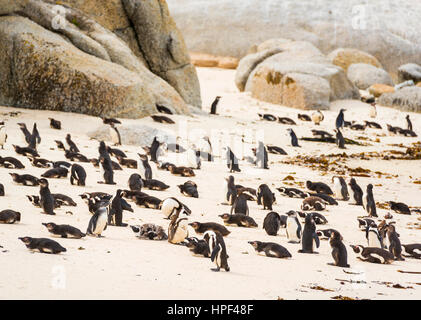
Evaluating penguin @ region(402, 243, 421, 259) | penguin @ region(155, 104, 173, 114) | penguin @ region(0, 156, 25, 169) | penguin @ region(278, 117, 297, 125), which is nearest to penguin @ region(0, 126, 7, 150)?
penguin @ region(0, 156, 25, 169)

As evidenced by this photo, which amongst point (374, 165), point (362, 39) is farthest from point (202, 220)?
point (362, 39)

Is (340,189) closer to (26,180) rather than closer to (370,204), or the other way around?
(370,204)

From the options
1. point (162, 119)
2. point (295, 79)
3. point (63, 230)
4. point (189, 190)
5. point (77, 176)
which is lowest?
point (63, 230)

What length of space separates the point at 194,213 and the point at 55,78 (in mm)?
9321

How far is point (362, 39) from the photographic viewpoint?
4291cm

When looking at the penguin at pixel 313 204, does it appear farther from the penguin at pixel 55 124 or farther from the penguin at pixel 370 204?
the penguin at pixel 55 124

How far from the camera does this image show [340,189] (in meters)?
13.0

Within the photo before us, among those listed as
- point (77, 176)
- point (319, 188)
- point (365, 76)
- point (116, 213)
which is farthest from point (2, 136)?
point (365, 76)

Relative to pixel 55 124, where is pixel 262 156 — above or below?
below

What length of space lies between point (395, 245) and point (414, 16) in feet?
128

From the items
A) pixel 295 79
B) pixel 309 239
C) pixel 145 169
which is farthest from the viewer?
pixel 295 79

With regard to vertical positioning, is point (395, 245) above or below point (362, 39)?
below

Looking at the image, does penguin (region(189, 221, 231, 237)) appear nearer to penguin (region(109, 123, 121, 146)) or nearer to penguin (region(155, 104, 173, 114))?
penguin (region(109, 123, 121, 146))

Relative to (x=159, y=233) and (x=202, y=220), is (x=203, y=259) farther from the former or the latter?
(x=202, y=220)
